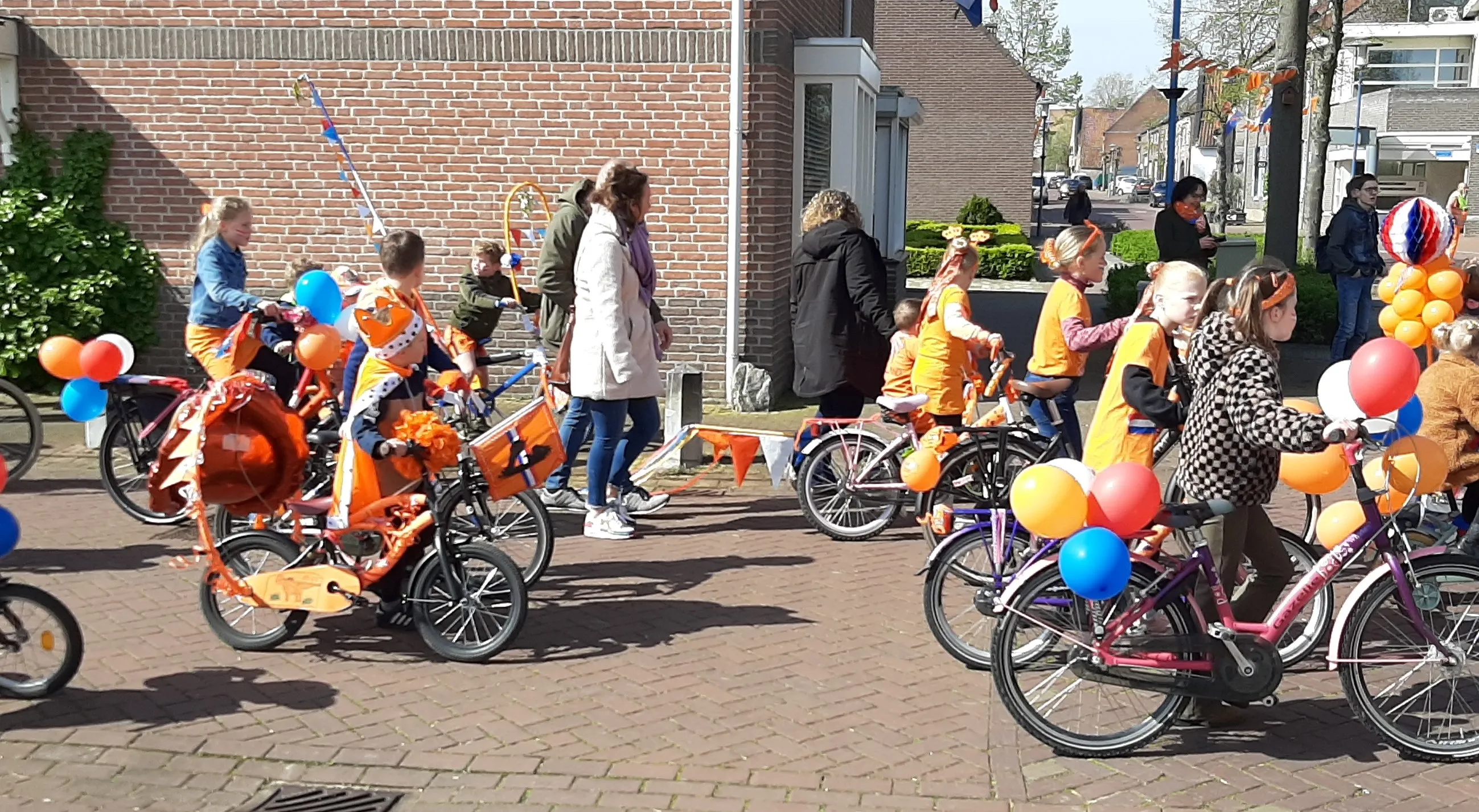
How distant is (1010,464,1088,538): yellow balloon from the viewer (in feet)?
15.2

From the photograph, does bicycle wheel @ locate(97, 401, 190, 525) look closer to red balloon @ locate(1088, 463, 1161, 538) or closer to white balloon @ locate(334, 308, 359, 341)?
white balloon @ locate(334, 308, 359, 341)

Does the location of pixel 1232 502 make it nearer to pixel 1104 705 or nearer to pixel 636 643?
pixel 1104 705

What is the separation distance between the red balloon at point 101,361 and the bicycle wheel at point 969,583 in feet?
13.7

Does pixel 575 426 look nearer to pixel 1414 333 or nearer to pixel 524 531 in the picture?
pixel 524 531

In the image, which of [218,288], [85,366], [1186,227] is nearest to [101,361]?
[85,366]

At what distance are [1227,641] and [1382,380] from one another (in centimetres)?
97

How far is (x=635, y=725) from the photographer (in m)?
5.14

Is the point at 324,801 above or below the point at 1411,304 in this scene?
below

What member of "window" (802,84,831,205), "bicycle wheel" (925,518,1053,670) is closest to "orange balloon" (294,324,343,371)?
"bicycle wheel" (925,518,1053,670)

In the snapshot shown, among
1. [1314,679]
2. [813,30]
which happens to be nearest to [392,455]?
[1314,679]

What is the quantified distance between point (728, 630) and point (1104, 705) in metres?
1.79

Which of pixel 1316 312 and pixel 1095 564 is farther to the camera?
pixel 1316 312

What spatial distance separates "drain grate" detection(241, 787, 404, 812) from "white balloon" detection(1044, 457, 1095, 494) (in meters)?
2.35

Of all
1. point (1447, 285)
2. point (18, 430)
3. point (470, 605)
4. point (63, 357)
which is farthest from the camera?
point (18, 430)
